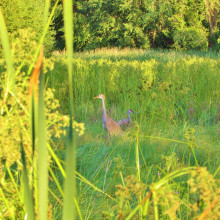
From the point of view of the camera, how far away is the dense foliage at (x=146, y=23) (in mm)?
30094

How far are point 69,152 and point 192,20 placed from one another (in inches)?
1357

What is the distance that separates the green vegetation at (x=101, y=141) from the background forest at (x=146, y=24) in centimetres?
2281

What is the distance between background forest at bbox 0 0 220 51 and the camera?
30016 mm

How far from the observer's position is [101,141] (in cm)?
409

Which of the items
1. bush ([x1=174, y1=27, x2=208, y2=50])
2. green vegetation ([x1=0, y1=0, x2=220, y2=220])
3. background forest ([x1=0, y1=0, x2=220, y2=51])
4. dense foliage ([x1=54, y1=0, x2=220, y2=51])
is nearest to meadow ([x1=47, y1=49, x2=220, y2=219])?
green vegetation ([x1=0, y1=0, x2=220, y2=220])

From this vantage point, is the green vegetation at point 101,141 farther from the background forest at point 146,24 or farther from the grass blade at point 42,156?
the background forest at point 146,24

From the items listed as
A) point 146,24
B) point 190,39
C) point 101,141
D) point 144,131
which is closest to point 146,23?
point 146,24

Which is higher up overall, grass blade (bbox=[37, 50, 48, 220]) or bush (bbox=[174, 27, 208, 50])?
grass blade (bbox=[37, 50, 48, 220])

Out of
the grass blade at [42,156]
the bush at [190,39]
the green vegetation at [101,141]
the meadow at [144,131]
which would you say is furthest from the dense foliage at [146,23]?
the grass blade at [42,156]

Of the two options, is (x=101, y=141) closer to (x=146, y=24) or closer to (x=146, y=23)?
(x=146, y=24)

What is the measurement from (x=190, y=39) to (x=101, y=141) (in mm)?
27076

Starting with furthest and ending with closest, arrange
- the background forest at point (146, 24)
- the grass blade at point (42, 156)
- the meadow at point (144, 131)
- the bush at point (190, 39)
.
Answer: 1. the background forest at point (146, 24)
2. the bush at point (190, 39)
3. the meadow at point (144, 131)
4. the grass blade at point (42, 156)

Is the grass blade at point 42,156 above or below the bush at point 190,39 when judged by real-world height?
above

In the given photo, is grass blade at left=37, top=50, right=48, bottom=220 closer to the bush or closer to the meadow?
the meadow
